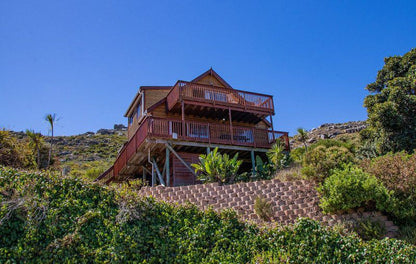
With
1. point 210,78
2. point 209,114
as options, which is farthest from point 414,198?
point 210,78

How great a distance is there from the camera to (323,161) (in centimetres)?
1454

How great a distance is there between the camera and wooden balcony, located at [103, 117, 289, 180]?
19.2m

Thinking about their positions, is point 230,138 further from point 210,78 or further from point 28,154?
point 28,154

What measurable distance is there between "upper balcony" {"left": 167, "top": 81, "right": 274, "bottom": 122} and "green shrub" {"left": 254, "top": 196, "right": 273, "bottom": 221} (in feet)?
28.9

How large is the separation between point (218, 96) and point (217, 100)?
1.96ft

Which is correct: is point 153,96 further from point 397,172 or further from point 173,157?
point 397,172

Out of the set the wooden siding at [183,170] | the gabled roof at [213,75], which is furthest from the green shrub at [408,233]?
the gabled roof at [213,75]

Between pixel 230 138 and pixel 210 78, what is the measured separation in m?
5.09

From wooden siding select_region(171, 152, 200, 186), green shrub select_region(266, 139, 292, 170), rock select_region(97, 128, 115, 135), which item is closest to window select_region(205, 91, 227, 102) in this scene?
wooden siding select_region(171, 152, 200, 186)

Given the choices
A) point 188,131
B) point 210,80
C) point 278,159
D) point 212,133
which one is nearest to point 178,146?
point 188,131

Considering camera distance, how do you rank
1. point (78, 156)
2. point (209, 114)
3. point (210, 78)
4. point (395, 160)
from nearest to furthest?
point (395, 160) < point (209, 114) < point (210, 78) < point (78, 156)

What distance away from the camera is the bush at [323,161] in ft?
47.4

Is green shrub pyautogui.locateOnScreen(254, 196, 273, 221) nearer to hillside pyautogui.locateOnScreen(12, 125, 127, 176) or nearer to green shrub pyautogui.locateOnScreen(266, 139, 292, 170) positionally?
green shrub pyautogui.locateOnScreen(266, 139, 292, 170)

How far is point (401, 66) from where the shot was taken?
67.6 feet
